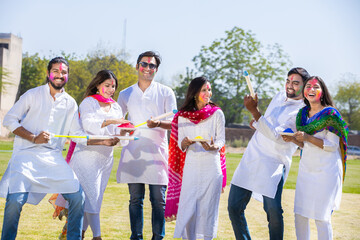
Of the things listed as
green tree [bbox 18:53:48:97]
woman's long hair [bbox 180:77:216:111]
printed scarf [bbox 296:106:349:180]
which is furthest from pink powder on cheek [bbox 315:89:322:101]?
green tree [bbox 18:53:48:97]

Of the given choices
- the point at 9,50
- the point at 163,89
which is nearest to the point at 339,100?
the point at 9,50

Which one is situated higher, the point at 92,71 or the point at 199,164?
the point at 92,71

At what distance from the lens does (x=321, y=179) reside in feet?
15.0

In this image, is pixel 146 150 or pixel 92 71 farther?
pixel 92 71

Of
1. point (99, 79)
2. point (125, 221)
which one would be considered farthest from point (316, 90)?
point (125, 221)

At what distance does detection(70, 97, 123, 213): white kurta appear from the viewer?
531 cm

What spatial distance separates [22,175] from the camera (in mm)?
4469

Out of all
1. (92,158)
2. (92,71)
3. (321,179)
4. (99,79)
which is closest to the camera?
(321,179)

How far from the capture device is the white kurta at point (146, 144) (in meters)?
5.70

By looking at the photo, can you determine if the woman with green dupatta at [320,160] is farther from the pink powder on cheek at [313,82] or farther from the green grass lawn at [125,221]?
the green grass lawn at [125,221]

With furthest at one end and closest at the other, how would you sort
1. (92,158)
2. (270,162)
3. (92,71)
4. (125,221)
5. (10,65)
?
(10,65) → (92,71) → (125,221) → (92,158) → (270,162)

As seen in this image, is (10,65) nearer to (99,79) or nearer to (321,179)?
(99,79)

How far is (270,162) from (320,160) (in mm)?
590

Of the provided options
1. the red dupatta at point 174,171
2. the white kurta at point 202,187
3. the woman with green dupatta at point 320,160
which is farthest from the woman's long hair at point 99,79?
the woman with green dupatta at point 320,160
